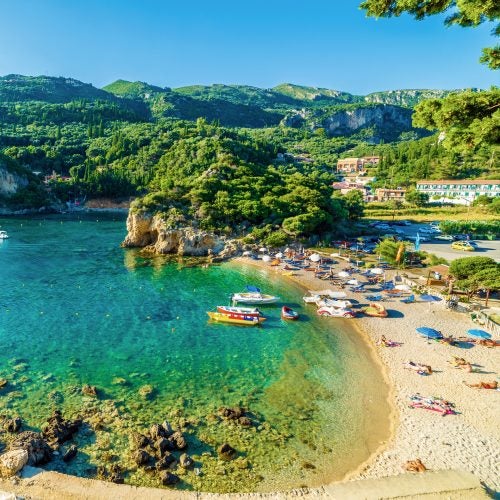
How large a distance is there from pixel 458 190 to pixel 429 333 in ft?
269

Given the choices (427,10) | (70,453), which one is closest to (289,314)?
(70,453)

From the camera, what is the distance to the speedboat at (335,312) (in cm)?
3203

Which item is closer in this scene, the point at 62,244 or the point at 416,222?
the point at 62,244

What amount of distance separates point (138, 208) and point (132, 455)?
44842mm

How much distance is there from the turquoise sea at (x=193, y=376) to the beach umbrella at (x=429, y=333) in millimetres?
4437

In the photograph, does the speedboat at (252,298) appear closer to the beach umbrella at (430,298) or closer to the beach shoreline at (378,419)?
the beach shoreline at (378,419)

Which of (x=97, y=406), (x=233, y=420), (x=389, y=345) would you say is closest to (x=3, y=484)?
(x=97, y=406)

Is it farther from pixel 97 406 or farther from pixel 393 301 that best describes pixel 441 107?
pixel 393 301

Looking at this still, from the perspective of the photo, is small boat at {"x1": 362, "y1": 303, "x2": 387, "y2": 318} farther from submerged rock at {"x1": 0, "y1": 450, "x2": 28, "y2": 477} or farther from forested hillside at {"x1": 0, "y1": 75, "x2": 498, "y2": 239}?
submerged rock at {"x1": 0, "y1": 450, "x2": 28, "y2": 477}

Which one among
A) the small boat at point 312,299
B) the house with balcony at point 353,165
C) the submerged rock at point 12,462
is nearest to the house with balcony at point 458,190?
the house with balcony at point 353,165

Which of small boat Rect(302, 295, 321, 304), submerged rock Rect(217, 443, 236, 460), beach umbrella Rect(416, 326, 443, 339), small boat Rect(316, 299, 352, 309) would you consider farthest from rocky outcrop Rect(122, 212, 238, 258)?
submerged rock Rect(217, 443, 236, 460)

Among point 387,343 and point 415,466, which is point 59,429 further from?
point 387,343

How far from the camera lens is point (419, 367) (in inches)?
907

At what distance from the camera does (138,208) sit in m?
56.4
